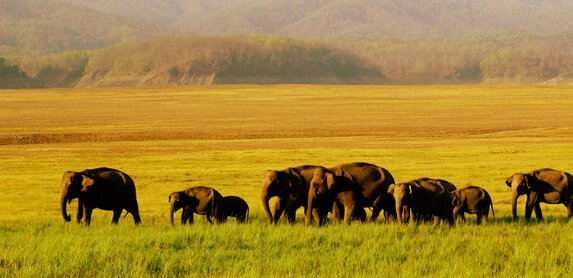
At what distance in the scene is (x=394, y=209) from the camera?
19078mm

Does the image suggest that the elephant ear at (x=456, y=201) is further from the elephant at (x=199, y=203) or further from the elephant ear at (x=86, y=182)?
the elephant ear at (x=86, y=182)

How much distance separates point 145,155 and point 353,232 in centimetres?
3031

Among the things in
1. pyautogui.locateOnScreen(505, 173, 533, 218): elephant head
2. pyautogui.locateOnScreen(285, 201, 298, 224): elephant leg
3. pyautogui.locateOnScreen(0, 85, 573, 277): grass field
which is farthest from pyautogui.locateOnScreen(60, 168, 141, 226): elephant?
pyautogui.locateOnScreen(505, 173, 533, 218): elephant head

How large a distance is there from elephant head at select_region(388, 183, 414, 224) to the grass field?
1.54 feet

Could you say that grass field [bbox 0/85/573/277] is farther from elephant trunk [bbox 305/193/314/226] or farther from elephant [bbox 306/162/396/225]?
elephant [bbox 306/162/396/225]

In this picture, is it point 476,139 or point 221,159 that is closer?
point 221,159

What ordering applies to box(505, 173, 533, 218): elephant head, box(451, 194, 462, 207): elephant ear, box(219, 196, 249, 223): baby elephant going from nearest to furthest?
box(505, 173, 533, 218): elephant head
box(451, 194, 462, 207): elephant ear
box(219, 196, 249, 223): baby elephant

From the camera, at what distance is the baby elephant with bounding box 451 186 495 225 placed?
61.8 feet

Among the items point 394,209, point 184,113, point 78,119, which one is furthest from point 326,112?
point 394,209

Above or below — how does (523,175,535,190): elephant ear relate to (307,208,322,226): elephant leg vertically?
above

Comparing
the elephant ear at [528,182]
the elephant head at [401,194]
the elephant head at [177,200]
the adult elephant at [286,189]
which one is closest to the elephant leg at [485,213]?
the elephant ear at [528,182]

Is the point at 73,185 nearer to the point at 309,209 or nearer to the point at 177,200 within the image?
the point at 177,200

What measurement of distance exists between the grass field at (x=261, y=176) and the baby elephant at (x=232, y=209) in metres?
0.49

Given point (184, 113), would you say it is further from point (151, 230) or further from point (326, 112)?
point (151, 230)
